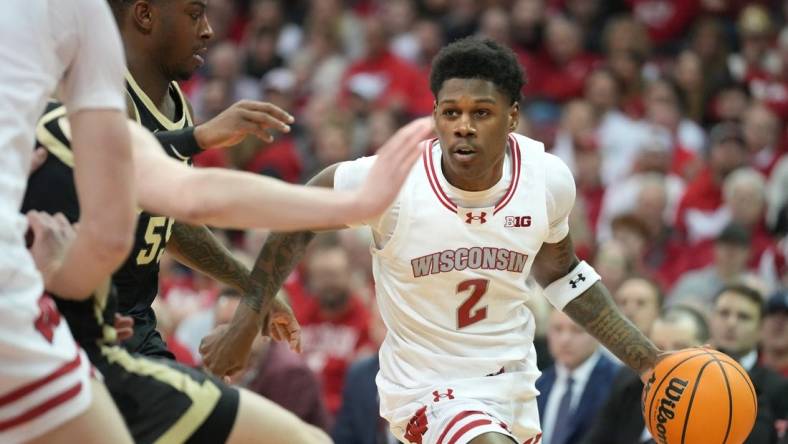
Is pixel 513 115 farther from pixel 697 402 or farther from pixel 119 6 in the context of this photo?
pixel 119 6

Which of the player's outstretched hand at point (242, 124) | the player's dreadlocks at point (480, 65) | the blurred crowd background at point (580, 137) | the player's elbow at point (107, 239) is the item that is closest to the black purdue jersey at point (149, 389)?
the player's elbow at point (107, 239)

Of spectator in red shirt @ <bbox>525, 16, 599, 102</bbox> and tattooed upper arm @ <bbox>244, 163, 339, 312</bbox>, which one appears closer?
tattooed upper arm @ <bbox>244, 163, 339, 312</bbox>

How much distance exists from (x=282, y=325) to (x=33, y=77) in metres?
2.51

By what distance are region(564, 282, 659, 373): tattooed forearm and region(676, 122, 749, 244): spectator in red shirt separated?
20.0 ft

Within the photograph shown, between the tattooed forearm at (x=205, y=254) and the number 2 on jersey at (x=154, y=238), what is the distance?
1.09 feet

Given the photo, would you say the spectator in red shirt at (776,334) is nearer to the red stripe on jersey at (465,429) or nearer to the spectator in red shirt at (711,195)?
the spectator in red shirt at (711,195)

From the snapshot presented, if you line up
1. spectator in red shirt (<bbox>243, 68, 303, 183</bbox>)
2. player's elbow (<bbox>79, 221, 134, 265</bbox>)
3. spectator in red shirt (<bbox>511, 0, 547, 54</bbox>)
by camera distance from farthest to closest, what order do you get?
spectator in red shirt (<bbox>511, 0, 547, 54</bbox>)
spectator in red shirt (<bbox>243, 68, 303, 183</bbox>)
player's elbow (<bbox>79, 221, 134, 265</bbox>)

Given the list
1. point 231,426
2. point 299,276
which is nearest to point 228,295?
point 299,276

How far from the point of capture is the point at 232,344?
17.9 feet

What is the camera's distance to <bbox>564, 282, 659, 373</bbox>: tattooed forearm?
5.82 metres

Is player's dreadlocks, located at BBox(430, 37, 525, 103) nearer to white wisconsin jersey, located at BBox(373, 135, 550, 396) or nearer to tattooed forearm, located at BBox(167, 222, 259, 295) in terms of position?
white wisconsin jersey, located at BBox(373, 135, 550, 396)

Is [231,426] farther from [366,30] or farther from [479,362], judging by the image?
[366,30]

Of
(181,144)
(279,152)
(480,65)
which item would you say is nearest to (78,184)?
(181,144)

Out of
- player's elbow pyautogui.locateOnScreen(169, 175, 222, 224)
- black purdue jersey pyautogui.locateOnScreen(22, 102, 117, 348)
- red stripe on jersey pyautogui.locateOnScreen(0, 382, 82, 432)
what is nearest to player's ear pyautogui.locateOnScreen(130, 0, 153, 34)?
black purdue jersey pyautogui.locateOnScreen(22, 102, 117, 348)
